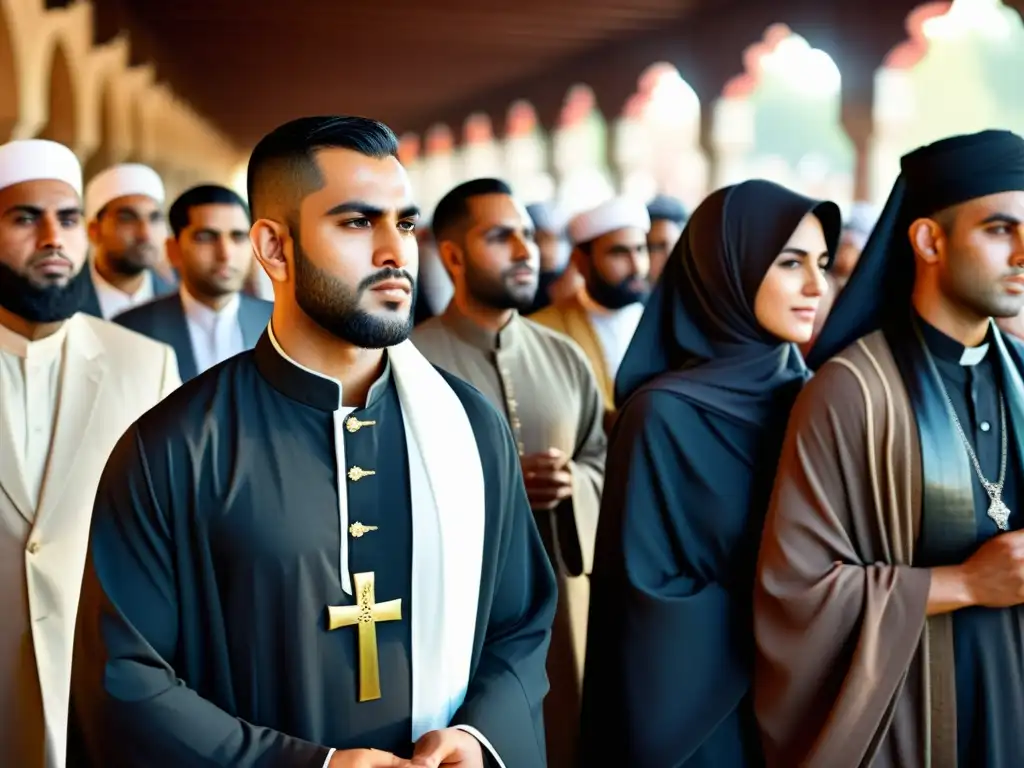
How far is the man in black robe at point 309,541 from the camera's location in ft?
7.43

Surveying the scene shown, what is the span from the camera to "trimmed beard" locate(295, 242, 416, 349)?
230cm

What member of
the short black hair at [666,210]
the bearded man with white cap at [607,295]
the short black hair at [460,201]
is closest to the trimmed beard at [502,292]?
the short black hair at [460,201]

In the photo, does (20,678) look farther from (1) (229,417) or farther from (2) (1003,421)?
(2) (1003,421)

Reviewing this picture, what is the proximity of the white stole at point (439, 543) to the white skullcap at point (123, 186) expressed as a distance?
5104 mm

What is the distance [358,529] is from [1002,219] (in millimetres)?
1691

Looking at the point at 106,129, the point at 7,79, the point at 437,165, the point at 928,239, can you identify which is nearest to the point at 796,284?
the point at 928,239

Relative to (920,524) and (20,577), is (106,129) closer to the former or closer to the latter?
(20,577)

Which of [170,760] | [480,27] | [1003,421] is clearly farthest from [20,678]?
[480,27]

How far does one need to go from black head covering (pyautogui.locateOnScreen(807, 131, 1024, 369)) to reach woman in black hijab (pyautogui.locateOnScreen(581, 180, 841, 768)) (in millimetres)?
271

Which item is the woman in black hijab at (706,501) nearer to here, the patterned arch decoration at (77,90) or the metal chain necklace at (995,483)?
the metal chain necklace at (995,483)

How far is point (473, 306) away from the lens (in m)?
5.07

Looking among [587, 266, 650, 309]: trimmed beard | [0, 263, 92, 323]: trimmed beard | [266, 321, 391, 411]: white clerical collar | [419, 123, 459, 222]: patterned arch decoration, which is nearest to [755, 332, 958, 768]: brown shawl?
[266, 321, 391, 411]: white clerical collar

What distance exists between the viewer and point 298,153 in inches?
93.0

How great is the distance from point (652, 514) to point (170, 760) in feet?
5.33
